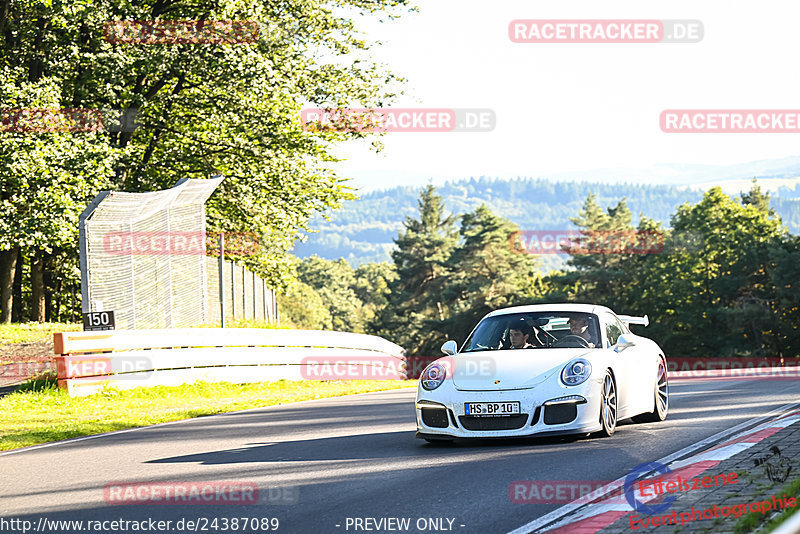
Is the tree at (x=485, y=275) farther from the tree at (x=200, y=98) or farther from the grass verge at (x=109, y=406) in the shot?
the grass verge at (x=109, y=406)

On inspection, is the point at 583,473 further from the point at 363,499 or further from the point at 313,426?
the point at 313,426

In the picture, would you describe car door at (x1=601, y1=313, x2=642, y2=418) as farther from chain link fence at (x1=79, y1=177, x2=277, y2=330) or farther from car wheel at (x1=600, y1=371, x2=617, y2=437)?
chain link fence at (x1=79, y1=177, x2=277, y2=330)

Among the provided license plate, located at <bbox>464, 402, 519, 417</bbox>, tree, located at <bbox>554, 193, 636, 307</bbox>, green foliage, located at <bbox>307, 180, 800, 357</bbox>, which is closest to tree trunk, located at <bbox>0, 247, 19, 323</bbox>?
license plate, located at <bbox>464, 402, 519, 417</bbox>

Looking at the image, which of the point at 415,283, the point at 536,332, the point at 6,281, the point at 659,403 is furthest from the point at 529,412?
the point at 415,283

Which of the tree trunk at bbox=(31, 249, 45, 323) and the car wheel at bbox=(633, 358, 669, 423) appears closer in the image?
the car wheel at bbox=(633, 358, 669, 423)

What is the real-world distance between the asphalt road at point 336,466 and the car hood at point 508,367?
611 millimetres

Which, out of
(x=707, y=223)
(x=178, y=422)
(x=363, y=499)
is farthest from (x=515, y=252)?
(x=363, y=499)

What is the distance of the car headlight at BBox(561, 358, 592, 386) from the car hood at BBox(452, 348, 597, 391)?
0.24 feet

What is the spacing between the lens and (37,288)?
102 feet

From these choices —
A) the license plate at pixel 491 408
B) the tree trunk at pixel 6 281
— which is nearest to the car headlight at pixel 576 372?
the license plate at pixel 491 408

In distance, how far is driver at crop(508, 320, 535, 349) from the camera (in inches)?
419

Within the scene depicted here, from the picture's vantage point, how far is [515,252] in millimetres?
95750

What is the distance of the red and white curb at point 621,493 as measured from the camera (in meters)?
5.86

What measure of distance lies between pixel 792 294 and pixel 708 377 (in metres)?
54.2
